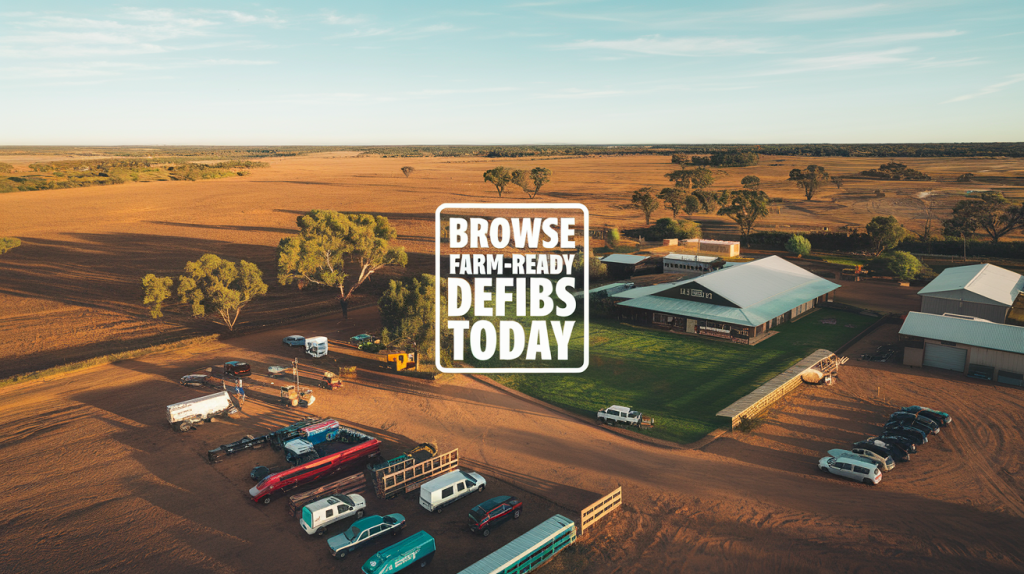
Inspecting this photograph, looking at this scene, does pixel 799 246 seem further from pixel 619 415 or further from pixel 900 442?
pixel 619 415

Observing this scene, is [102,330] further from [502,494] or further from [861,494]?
[861,494]

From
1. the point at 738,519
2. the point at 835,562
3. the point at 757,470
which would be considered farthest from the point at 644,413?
the point at 835,562

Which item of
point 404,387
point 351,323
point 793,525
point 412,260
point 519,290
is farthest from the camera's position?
point 412,260

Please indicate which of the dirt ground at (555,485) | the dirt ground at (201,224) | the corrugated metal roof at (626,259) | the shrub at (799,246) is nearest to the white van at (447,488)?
the dirt ground at (555,485)

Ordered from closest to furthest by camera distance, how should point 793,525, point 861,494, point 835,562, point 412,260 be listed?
point 835,562 → point 793,525 → point 861,494 → point 412,260

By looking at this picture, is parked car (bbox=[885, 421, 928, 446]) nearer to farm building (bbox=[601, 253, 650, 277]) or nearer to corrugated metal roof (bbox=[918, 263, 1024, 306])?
corrugated metal roof (bbox=[918, 263, 1024, 306])

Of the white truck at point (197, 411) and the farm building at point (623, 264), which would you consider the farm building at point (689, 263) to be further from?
the white truck at point (197, 411)

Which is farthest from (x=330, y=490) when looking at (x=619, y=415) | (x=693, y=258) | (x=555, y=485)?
(x=693, y=258)
